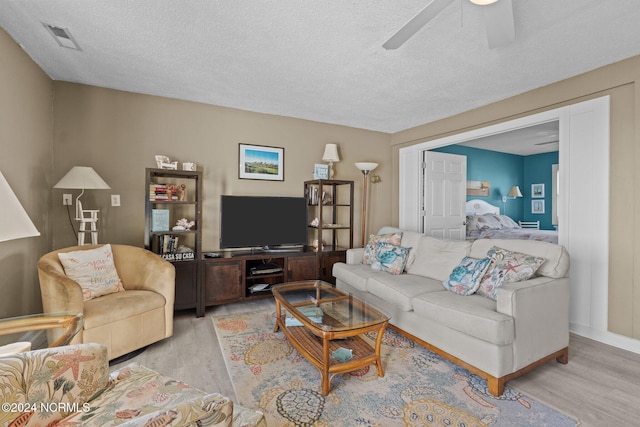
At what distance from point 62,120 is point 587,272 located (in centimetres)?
542

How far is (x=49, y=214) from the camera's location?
9.91ft

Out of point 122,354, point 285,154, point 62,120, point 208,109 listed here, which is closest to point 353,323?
point 122,354

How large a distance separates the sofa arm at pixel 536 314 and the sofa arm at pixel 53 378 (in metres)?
2.21

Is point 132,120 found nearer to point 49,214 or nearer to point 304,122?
point 49,214

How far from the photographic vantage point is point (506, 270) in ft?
7.62

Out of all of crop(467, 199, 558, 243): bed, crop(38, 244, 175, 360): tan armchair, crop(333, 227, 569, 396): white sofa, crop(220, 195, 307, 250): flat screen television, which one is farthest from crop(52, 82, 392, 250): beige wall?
crop(467, 199, 558, 243): bed

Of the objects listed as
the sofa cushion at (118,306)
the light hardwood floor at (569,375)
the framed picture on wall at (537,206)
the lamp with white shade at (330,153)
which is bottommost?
the light hardwood floor at (569,375)

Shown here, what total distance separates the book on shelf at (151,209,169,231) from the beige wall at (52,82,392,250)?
1.34 feet

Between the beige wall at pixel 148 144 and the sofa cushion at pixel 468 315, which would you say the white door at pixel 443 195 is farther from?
the sofa cushion at pixel 468 315

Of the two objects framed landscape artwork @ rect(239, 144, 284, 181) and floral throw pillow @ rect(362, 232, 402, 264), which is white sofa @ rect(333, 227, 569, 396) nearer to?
floral throw pillow @ rect(362, 232, 402, 264)

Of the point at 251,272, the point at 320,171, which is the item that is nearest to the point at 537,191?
the point at 320,171

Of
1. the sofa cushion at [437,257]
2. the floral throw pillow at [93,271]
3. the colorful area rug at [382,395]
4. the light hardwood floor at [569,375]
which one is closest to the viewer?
the colorful area rug at [382,395]

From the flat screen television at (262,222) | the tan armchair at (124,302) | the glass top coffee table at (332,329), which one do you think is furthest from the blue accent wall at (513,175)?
the tan armchair at (124,302)

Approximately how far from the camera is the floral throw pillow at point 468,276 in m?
2.44
